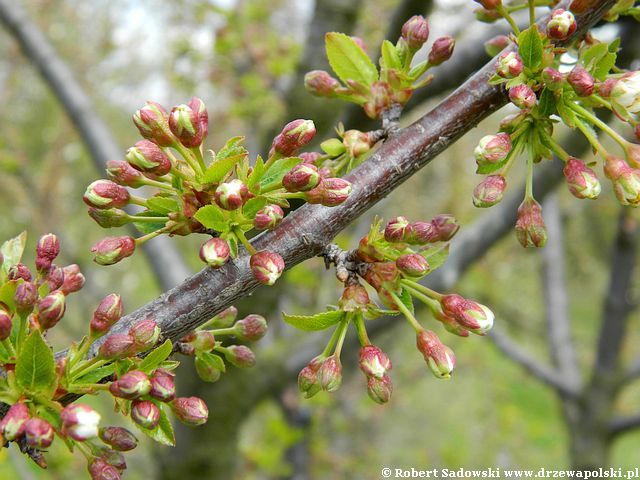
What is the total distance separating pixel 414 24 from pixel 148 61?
11.2m

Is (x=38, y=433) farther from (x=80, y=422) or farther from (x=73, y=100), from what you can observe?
(x=73, y=100)

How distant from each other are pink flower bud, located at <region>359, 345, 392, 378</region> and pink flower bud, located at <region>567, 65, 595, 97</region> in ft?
1.91

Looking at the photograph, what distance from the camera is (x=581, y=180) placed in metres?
1.10

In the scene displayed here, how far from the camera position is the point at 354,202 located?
1.13 metres

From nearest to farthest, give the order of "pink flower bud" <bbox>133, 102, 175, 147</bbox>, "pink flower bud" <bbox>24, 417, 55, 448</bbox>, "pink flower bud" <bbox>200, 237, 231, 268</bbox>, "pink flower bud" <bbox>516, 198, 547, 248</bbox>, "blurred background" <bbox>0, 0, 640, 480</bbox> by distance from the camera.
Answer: "pink flower bud" <bbox>24, 417, 55, 448</bbox>
"pink flower bud" <bbox>200, 237, 231, 268</bbox>
"pink flower bud" <bbox>133, 102, 175, 147</bbox>
"pink flower bud" <bbox>516, 198, 547, 248</bbox>
"blurred background" <bbox>0, 0, 640, 480</bbox>

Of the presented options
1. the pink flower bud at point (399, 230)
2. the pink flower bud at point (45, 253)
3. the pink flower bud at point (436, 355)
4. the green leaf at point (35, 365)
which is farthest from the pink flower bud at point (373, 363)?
the pink flower bud at point (45, 253)

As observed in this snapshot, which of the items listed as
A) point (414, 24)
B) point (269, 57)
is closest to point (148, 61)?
point (269, 57)

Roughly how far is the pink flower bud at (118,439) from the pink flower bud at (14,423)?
0.16m

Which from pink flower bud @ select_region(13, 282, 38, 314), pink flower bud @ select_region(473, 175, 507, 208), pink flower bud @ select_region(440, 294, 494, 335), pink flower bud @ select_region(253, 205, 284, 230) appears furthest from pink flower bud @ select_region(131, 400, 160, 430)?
pink flower bud @ select_region(473, 175, 507, 208)

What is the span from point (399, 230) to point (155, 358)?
0.49 metres

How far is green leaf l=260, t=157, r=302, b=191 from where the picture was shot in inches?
40.6

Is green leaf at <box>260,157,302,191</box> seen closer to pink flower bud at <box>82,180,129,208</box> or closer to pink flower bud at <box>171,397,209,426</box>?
pink flower bud at <box>82,180,129,208</box>

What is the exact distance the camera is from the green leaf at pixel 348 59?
125 centimetres

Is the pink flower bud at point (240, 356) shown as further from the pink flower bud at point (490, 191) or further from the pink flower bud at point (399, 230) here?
the pink flower bud at point (490, 191)
